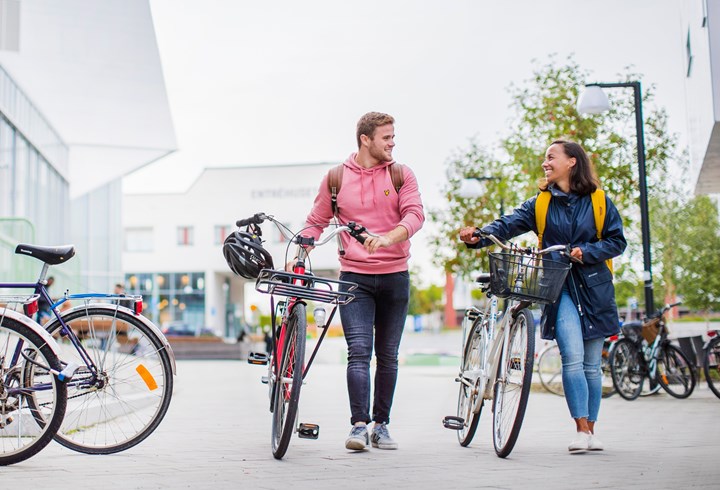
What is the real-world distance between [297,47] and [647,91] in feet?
26.1

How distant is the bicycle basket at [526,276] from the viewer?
574 cm

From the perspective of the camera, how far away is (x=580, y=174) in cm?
641

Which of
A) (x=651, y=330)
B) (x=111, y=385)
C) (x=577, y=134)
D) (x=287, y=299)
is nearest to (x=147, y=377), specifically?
(x=111, y=385)

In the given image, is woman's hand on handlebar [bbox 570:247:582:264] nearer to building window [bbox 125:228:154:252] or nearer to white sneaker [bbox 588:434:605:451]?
white sneaker [bbox 588:434:605:451]

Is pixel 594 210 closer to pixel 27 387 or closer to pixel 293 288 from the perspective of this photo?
pixel 293 288

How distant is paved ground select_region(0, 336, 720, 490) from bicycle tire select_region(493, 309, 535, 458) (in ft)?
0.46

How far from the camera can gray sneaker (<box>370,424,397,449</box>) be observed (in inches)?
251

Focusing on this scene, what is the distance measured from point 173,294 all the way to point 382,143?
7155cm

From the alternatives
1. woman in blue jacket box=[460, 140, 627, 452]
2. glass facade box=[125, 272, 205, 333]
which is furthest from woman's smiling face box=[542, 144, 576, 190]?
glass facade box=[125, 272, 205, 333]

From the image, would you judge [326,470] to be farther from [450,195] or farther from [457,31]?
[450,195]

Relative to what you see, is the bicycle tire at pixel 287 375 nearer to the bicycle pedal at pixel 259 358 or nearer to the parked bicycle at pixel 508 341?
the bicycle pedal at pixel 259 358

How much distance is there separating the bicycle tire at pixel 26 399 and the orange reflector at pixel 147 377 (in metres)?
0.59

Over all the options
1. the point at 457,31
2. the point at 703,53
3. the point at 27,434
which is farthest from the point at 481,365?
the point at 457,31

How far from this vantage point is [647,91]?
21.5 m
